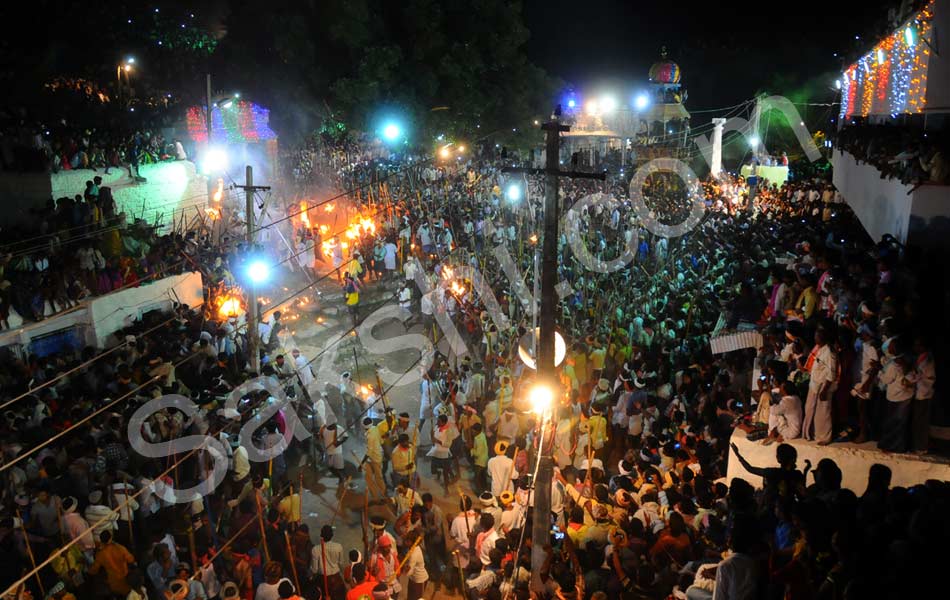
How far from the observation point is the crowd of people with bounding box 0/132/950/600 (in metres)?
5.49

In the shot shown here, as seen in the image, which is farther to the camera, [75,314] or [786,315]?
[75,314]

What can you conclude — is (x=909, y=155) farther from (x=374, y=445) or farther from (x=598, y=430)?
(x=374, y=445)

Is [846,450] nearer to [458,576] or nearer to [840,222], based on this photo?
[458,576]

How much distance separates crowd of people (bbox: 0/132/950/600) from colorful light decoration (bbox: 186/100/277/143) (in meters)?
15.2

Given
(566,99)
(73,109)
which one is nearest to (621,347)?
(73,109)

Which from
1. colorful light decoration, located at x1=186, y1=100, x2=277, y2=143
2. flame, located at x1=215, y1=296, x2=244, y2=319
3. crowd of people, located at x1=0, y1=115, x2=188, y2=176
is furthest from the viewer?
colorful light decoration, located at x1=186, y1=100, x2=277, y2=143

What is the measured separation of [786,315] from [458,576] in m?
5.62

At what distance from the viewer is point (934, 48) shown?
29.2 ft

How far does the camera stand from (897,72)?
11711mm

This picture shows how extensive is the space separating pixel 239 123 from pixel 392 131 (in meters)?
6.92

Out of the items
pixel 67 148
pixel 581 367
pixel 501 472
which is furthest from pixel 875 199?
pixel 67 148

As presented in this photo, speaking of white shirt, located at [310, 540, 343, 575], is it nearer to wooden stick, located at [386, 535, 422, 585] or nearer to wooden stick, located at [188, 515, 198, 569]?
wooden stick, located at [386, 535, 422, 585]

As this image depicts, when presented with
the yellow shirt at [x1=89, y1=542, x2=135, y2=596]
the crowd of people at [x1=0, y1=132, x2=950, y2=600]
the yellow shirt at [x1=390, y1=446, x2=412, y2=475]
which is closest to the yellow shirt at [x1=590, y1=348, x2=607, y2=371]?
the crowd of people at [x1=0, y1=132, x2=950, y2=600]

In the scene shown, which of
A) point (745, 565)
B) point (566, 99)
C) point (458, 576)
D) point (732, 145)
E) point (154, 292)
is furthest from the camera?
point (566, 99)
